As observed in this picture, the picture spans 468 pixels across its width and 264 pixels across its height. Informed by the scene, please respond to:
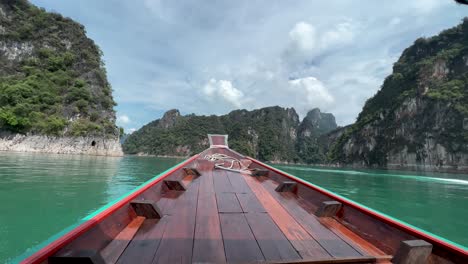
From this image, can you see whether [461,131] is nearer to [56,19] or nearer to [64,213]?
[64,213]

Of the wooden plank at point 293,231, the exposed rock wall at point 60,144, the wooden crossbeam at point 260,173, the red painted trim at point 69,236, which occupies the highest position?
the exposed rock wall at point 60,144

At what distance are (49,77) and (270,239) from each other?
162ft

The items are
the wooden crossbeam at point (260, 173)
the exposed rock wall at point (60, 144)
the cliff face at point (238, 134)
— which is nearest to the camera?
the wooden crossbeam at point (260, 173)

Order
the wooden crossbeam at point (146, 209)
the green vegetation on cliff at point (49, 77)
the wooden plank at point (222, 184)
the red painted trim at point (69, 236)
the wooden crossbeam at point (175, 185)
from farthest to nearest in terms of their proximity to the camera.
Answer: the green vegetation on cliff at point (49, 77) → the wooden plank at point (222, 184) → the wooden crossbeam at point (175, 185) → the wooden crossbeam at point (146, 209) → the red painted trim at point (69, 236)

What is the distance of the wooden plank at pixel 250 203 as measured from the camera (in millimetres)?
2487

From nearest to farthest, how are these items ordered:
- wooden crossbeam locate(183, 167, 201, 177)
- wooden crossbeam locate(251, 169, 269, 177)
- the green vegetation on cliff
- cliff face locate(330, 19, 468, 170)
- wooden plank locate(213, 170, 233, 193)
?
wooden plank locate(213, 170, 233, 193)
wooden crossbeam locate(183, 167, 201, 177)
wooden crossbeam locate(251, 169, 269, 177)
the green vegetation on cliff
cliff face locate(330, 19, 468, 170)

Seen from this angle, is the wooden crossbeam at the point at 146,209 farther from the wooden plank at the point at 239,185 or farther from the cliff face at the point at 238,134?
the cliff face at the point at 238,134

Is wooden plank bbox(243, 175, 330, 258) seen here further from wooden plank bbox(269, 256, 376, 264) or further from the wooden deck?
wooden plank bbox(269, 256, 376, 264)

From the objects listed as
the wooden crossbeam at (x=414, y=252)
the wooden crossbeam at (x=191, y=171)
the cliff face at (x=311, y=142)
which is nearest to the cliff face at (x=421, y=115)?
the cliff face at (x=311, y=142)

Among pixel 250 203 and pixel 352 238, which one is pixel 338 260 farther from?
pixel 250 203

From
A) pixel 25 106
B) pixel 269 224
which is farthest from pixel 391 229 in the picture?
pixel 25 106

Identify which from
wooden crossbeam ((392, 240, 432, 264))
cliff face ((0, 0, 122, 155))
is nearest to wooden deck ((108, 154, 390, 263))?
wooden crossbeam ((392, 240, 432, 264))

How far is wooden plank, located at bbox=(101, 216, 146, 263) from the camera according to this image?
1.39m

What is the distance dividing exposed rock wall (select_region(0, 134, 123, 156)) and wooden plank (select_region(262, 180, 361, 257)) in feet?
128
